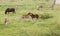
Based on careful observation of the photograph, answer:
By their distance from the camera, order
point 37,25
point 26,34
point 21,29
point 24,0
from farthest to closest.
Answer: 1. point 24,0
2. point 37,25
3. point 21,29
4. point 26,34

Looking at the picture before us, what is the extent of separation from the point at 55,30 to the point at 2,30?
2.65 metres

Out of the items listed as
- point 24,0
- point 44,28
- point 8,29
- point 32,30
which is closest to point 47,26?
point 44,28

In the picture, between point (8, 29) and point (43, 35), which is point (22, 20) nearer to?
point (8, 29)

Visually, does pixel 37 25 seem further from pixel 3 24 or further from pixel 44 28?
pixel 3 24

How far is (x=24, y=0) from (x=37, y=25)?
15044 millimetres

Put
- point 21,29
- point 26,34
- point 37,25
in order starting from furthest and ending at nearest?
point 37,25
point 21,29
point 26,34

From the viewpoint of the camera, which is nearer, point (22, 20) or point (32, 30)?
point (32, 30)

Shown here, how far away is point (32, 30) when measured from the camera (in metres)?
11.0

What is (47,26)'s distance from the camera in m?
11.8

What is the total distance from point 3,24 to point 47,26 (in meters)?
2.51

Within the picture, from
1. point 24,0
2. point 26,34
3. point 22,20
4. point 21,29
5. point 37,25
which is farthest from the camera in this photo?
point 24,0

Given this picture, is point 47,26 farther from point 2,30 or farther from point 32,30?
point 2,30

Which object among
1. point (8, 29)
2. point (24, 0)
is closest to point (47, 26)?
point (8, 29)

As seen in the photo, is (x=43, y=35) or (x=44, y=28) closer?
(x=43, y=35)
